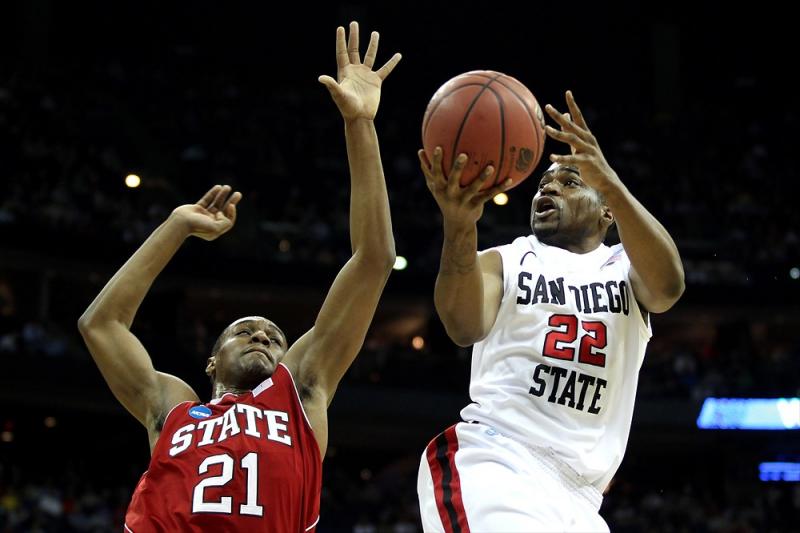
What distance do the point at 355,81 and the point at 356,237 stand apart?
68 centimetres

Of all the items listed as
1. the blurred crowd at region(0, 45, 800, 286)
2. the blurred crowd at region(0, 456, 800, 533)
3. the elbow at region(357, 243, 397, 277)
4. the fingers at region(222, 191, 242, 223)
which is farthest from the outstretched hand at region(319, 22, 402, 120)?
the blurred crowd at region(0, 45, 800, 286)

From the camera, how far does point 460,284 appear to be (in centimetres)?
400

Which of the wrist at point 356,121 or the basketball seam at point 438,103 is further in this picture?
the wrist at point 356,121

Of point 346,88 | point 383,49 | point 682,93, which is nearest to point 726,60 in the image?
point 682,93

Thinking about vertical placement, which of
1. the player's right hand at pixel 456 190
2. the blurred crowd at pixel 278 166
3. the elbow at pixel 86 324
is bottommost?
the elbow at pixel 86 324

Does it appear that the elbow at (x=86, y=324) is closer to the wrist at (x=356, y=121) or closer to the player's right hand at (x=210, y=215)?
the player's right hand at (x=210, y=215)

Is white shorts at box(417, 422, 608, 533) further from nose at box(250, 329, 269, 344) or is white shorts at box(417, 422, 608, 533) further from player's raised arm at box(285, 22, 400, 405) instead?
nose at box(250, 329, 269, 344)

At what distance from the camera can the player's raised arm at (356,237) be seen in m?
4.58

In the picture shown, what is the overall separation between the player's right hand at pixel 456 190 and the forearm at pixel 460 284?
47 millimetres

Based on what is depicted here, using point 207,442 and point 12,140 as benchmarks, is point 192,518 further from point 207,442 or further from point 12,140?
point 12,140

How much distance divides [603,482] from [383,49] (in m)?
26.9

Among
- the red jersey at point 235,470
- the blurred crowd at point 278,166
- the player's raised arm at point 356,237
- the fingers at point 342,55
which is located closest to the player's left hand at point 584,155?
the player's raised arm at point 356,237

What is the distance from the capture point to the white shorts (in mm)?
3793

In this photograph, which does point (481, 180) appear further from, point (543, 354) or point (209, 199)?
point (209, 199)
